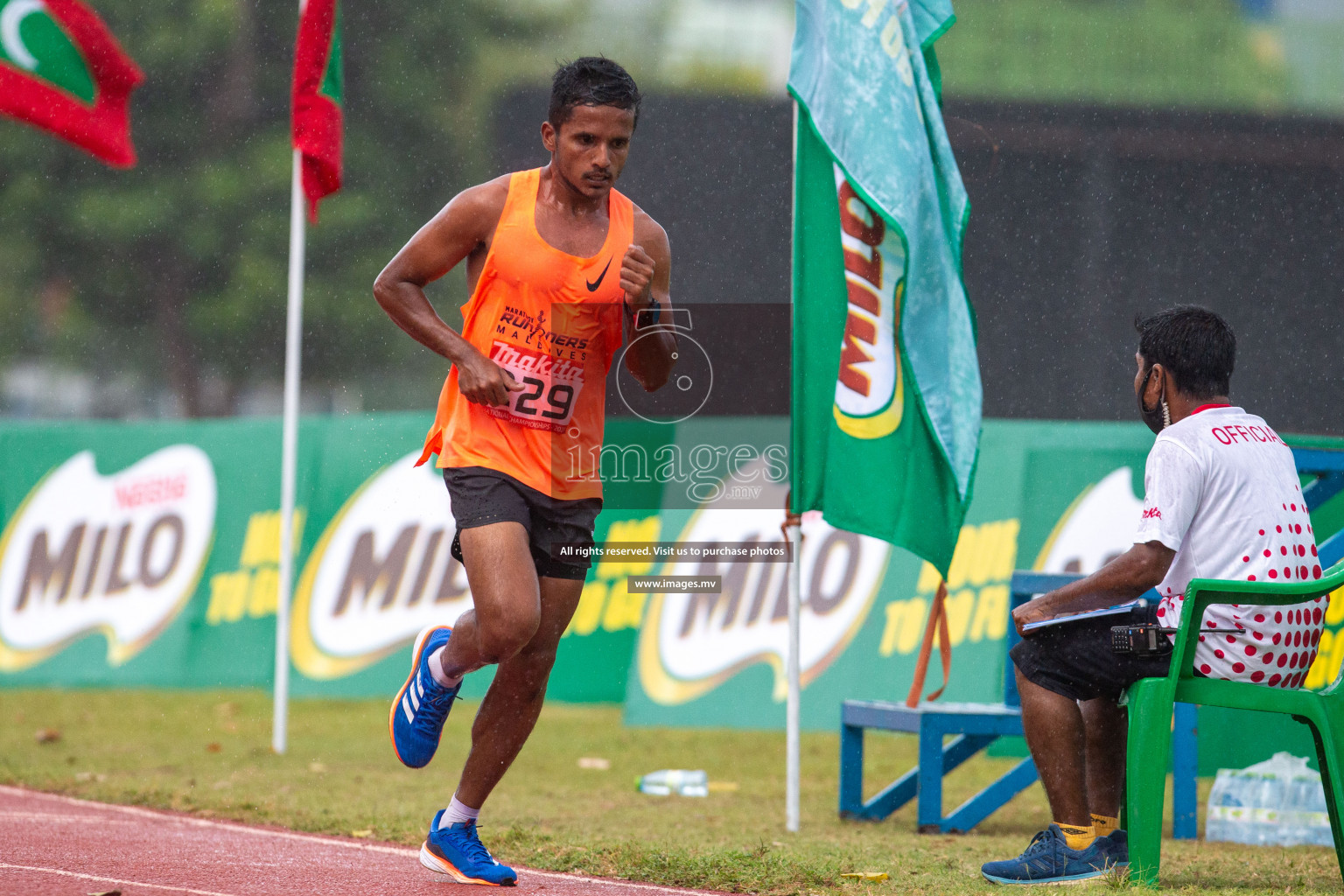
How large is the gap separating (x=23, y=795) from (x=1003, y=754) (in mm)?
4580

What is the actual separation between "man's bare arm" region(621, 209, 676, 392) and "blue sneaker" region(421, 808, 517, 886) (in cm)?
141

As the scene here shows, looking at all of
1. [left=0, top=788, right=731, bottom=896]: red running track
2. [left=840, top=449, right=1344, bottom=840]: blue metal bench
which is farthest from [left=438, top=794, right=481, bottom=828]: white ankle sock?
[left=840, top=449, right=1344, bottom=840]: blue metal bench

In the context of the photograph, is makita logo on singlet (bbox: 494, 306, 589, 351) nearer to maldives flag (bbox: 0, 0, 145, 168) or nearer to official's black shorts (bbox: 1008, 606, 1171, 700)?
official's black shorts (bbox: 1008, 606, 1171, 700)

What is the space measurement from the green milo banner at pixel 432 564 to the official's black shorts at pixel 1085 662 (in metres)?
2.97

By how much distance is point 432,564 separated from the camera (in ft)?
31.0

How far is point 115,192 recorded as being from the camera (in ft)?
79.4

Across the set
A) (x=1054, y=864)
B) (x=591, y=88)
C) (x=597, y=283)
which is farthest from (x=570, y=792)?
(x=591, y=88)

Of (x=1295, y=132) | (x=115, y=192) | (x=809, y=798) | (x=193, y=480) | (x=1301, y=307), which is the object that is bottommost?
(x=809, y=798)

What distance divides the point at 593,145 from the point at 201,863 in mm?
2449

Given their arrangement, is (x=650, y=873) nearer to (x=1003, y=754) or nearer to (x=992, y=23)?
(x=1003, y=754)

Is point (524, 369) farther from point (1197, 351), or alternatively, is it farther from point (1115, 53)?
point (1115, 53)

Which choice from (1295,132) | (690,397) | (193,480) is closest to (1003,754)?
(690,397)

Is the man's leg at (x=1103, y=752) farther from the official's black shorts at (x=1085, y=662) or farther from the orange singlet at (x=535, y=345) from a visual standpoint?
the orange singlet at (x=535, y=345)

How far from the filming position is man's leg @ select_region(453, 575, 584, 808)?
441 cm
